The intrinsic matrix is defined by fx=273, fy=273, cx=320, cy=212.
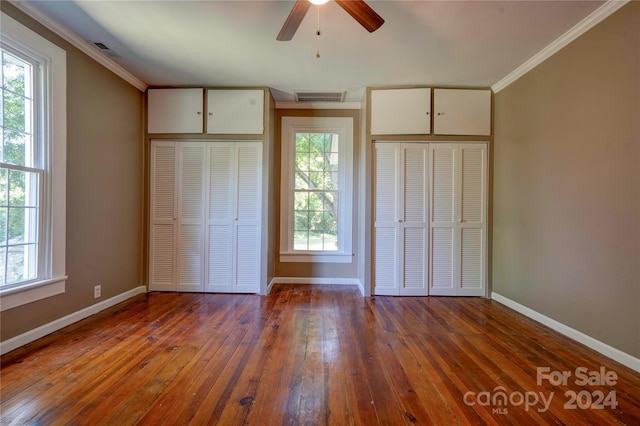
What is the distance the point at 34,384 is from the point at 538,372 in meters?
3.35

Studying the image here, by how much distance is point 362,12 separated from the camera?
183 cm

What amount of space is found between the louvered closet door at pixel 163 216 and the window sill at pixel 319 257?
5.07 ft

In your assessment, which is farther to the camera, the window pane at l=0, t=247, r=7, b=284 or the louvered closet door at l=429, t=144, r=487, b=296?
the louvered closet door at l=429, t=144, r=487, b=296

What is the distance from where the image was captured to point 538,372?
1925 millimetres

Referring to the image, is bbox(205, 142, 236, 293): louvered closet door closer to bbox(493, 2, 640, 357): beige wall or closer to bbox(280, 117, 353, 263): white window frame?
bbox(280, 117, 353, 263): white window frame

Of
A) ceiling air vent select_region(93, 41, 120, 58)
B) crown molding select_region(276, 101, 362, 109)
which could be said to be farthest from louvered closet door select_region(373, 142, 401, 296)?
ceiling air vent select_region(93, 41, 120, 58)

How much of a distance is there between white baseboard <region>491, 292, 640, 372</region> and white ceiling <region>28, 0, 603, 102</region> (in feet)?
8.72

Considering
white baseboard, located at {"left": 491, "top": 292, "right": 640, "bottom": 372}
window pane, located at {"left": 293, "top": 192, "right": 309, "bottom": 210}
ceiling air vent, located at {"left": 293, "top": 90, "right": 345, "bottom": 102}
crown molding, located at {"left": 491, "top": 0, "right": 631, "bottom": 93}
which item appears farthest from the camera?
window pane, located at {"left": 293, "top": 192, "right": 309, "bottom": 210}

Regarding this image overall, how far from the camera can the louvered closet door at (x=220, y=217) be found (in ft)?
12.1

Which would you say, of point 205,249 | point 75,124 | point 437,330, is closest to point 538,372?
point 437,330

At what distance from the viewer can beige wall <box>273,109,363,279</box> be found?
4148 millimetres

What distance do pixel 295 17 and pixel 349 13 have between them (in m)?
0.37

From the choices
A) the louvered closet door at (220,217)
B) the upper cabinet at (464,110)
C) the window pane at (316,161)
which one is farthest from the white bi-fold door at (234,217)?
the upper cabinet at (464,110)

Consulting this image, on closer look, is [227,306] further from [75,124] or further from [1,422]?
[75,124]
